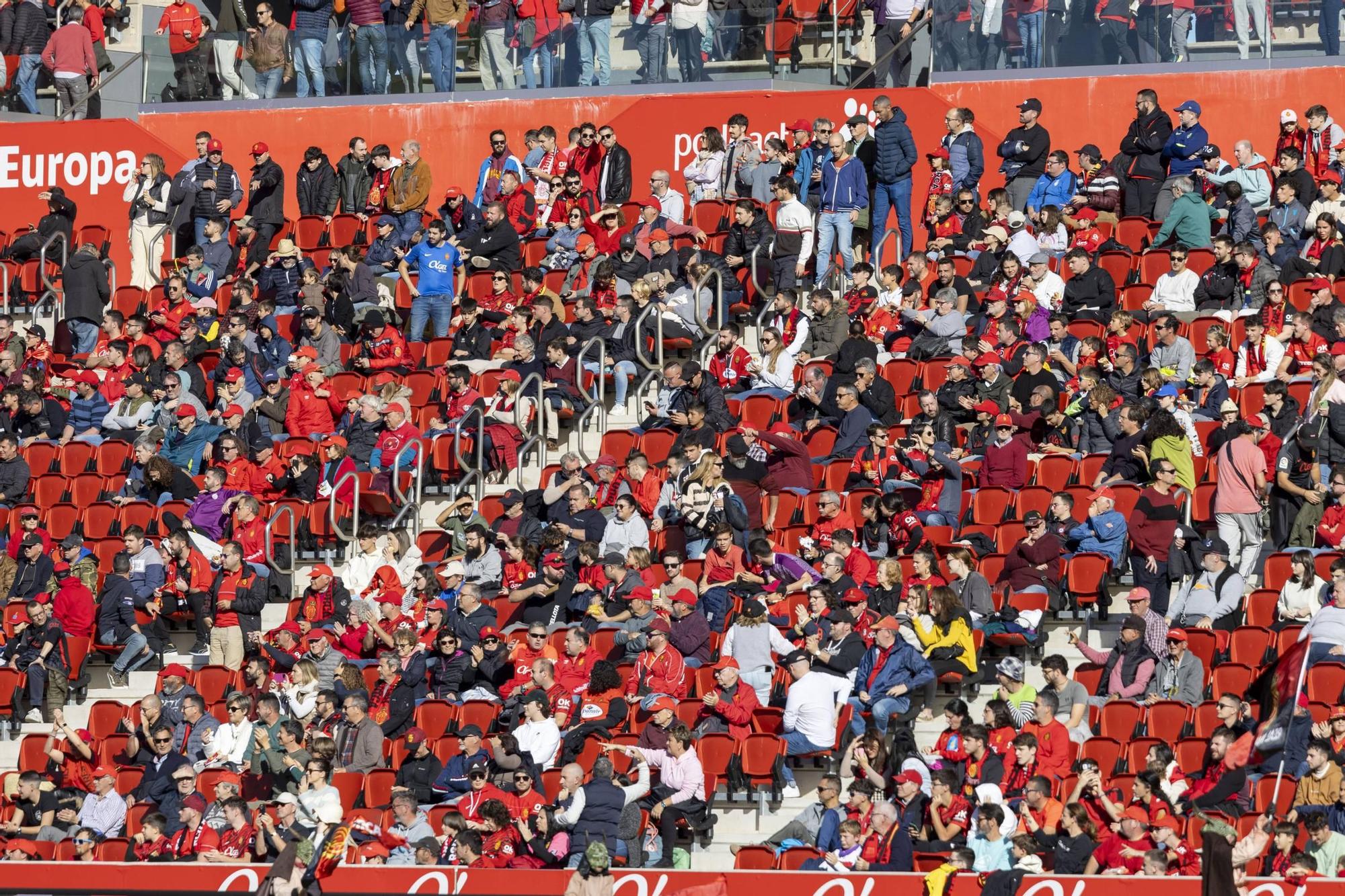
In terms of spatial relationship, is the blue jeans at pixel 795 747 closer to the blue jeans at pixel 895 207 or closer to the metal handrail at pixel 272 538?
the metal handrail at pixel 272 538

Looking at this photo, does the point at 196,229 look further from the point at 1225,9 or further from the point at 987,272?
the point at 1225,9

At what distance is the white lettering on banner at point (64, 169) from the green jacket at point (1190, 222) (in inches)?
461

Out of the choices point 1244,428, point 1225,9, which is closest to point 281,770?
point 1244,428

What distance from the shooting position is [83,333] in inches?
959

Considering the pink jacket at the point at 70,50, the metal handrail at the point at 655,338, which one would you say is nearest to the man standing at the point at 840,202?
the metal handrail at the point at 655,338

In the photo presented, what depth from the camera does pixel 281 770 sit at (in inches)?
705

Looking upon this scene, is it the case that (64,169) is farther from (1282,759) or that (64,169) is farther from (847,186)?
(1282,759)

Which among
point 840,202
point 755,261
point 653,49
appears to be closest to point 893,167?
point 840,202

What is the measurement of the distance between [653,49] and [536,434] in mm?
6230

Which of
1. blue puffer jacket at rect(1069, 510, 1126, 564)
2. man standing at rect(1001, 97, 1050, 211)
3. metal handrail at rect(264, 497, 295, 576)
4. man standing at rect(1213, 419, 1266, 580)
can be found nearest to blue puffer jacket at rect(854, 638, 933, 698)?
blue puffer jacket at rect(1069, 510, 1126, 564)

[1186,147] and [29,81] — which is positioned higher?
[29,81]

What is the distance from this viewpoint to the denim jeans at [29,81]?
27.8 meters

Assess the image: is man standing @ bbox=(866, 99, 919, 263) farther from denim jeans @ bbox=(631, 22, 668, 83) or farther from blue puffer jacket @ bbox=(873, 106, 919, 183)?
denim jeans @ bbox=(631, 22, 668, 83)

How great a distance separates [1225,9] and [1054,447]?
681 cm
